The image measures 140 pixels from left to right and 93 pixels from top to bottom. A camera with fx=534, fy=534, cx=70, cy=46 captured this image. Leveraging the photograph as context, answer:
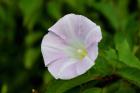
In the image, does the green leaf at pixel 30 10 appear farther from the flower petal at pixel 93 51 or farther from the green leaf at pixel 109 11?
the flower petal at pixel 93 51

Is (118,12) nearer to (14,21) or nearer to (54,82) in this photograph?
(14,21)

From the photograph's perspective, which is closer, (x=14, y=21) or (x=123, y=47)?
(x=123, y=47)

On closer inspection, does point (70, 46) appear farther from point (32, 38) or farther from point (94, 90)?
point (32, 38)

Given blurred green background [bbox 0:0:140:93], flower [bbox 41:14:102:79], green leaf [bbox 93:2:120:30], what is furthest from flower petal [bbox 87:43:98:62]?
green leaf [bbox 93:2:120:30]

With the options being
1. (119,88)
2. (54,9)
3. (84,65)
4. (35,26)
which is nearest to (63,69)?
(84,65)

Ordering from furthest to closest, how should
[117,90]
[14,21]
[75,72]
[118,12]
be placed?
1. [14,21]
2. [118,12]
3. [117,90]
4. [75,72]

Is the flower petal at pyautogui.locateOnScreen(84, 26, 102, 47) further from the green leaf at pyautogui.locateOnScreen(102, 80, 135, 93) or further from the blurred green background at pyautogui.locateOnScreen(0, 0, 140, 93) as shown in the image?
the blurred green background at pyautogui.locateOnScreen(0, 0, 140, 93)

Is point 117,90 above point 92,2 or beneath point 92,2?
above

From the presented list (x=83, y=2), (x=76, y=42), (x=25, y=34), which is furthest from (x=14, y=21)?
(x=76, y=42)
